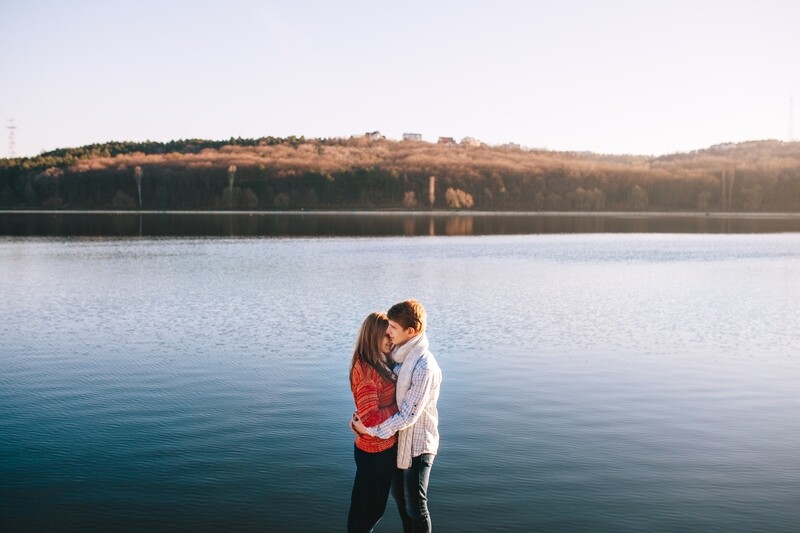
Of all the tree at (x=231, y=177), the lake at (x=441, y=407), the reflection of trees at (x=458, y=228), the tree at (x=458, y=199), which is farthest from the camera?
the tree at (x=458, y=199)

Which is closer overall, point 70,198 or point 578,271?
point 578,271

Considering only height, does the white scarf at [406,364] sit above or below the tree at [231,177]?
below

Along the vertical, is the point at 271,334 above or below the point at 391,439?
below

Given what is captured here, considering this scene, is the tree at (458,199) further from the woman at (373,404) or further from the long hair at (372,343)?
the long hair at (372,343)

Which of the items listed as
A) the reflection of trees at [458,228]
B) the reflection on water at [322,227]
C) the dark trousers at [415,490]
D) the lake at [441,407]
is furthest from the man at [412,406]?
the reflection of trees at [458,228]

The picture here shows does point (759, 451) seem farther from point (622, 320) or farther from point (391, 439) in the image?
point (622, 320)

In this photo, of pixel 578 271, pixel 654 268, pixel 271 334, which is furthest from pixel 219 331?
pixel 654 268

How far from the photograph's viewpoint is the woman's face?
17.7ft

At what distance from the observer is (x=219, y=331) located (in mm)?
17359

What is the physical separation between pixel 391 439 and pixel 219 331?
12415 millimetres

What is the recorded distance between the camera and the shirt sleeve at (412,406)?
5.33 metres

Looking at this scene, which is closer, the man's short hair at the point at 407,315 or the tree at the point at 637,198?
the man's short hair at the point at 407,315

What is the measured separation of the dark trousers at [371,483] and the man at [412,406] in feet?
0.28

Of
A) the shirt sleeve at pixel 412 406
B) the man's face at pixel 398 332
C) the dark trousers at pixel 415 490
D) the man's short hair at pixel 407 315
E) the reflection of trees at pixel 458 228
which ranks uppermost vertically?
the man's short hair at pixel 407 315
